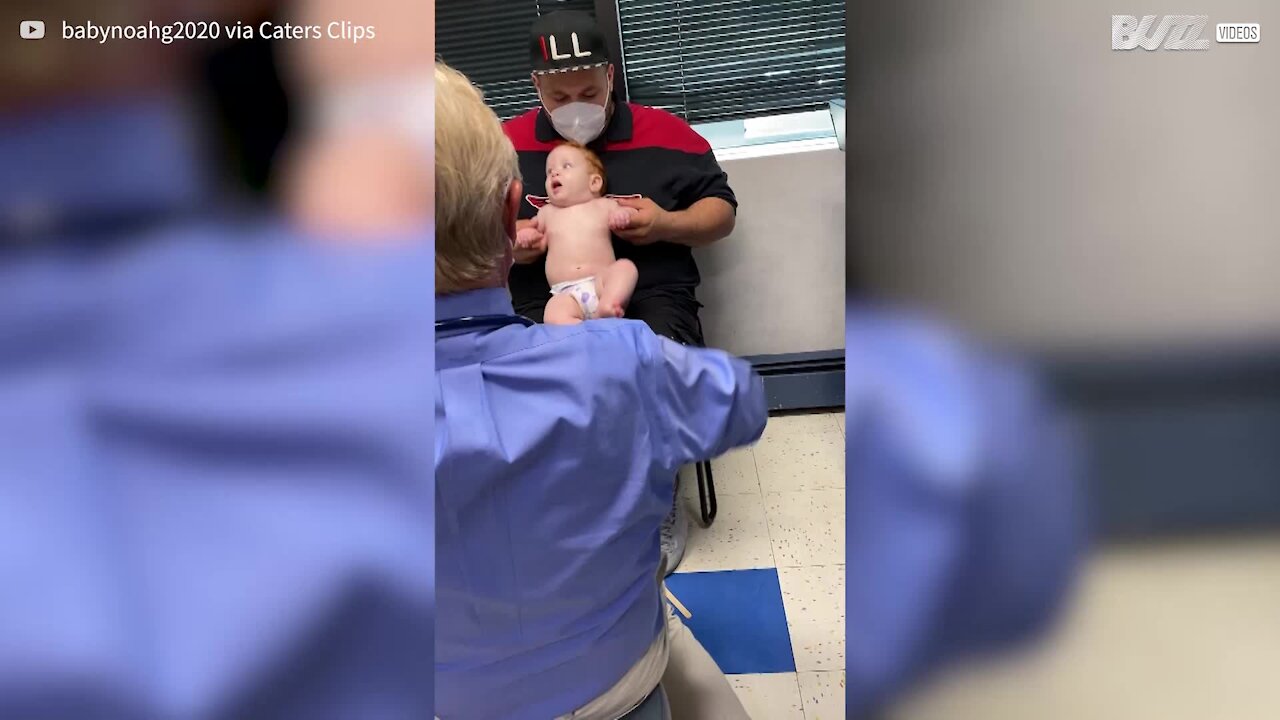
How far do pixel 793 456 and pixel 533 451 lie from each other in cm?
147

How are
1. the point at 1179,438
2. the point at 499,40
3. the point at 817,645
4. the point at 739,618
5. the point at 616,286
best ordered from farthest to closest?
1. the point at 616,286
2. the point at 739,618
3. the point at 817,645
4. the point at 499,40
5. the point at 1179,438

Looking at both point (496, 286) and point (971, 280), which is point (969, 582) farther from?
point (496, 286)

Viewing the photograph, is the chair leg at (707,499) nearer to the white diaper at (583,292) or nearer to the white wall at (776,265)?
the white diaper at (583,292)

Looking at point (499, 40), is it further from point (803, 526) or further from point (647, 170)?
point (803, 526)

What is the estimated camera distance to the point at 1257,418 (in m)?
0.36

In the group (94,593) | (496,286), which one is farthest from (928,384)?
(94,593)

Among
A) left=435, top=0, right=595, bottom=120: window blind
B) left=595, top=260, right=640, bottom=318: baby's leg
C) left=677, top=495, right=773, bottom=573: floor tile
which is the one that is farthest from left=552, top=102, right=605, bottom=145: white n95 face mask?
left=677, top=495, right=773, bottom=573: floor tile

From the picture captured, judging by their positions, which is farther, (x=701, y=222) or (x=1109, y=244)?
(x=701, y=222)

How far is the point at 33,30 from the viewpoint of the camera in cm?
39

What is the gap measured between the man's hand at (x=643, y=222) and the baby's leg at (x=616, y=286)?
0.07 m

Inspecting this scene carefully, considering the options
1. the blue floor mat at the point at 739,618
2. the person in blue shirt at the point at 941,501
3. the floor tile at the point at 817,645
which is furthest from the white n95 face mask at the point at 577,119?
the person in blue shirt at the point at 941,501

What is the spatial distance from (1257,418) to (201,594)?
1.87 feet

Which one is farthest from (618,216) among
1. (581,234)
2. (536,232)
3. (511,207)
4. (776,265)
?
(511,207)

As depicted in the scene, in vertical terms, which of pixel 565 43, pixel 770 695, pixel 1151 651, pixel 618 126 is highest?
pixel 565 43
